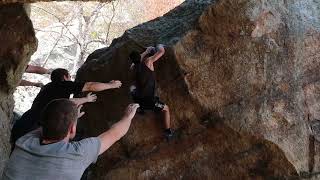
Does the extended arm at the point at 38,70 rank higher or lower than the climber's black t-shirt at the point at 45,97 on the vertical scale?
higher

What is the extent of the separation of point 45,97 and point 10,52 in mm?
2605

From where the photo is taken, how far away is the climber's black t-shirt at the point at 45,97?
7125 millimetres

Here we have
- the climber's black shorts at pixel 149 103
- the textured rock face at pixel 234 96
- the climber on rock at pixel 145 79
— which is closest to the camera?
the climber on rock at pixel 145 79

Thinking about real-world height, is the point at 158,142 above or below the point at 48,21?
below

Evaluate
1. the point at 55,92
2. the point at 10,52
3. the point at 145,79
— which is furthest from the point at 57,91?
the point at 10,52

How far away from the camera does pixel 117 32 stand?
2906 centimetres

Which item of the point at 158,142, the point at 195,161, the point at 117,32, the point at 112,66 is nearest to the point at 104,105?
the point at 112,66

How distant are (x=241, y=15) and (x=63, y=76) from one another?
307cm

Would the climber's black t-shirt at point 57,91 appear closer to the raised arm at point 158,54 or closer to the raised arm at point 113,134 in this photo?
the raised arm at point 158,54

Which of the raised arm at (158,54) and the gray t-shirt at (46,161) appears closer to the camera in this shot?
the gray t-shirt at (46,161)

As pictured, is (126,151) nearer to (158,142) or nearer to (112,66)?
(158,142)

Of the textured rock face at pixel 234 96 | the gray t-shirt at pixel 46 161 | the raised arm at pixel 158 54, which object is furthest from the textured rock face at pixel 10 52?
the gray t-shirt at pixel 46 161

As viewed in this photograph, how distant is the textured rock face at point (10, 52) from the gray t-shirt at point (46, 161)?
502cm

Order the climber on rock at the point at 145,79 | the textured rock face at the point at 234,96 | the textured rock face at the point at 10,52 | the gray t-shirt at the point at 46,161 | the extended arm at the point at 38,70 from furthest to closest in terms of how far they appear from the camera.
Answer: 1. the extended arm at the point at 38,70
2. the textured rock face at the point at 10,52
3. the textured rock face at the point at 234,96
4. the climber on rock at the point at 145,79
5. the gray t-shirt at the point at 46,161
